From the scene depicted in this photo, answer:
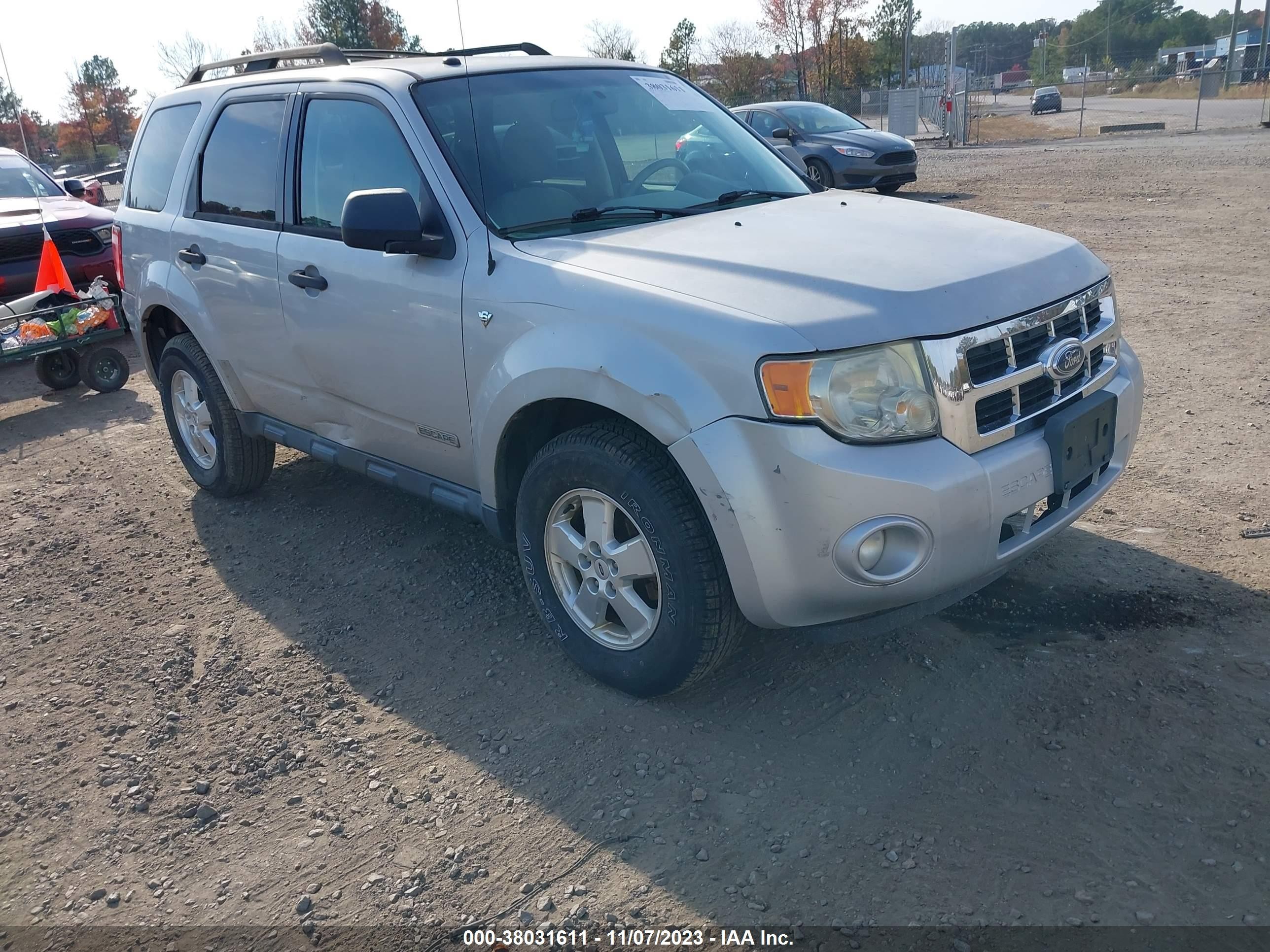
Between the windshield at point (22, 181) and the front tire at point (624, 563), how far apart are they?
9592 millimetres

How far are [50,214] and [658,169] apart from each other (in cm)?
802

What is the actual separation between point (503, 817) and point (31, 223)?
8729 mm

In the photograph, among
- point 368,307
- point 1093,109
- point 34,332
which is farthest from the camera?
point 1093,109

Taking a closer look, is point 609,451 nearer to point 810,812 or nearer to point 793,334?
point 793,334

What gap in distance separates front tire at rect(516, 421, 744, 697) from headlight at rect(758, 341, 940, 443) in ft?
1.57

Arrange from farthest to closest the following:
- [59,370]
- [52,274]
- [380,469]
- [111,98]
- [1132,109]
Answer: [111,98] < [1132,109] < [59,370] < [52,274] < [380,469]

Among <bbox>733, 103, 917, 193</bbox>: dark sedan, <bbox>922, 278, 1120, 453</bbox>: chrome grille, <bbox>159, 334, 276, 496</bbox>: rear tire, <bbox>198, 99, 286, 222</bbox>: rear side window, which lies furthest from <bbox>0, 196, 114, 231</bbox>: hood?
<bbox>733, 103, 917, 193</bbox>: dark sedan

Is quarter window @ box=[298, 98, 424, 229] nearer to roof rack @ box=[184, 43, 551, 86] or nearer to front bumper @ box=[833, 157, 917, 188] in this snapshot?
roof rack @ box=[184, 43, 551, 86]

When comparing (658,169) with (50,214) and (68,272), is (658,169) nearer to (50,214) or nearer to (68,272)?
(68,272)

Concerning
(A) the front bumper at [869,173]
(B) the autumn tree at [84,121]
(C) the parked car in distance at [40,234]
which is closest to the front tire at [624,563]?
(C) the parked car in distance at [40,234]

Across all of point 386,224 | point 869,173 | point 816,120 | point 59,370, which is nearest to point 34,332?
point 59,370

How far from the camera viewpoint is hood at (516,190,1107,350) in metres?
2.80

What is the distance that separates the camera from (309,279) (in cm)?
410

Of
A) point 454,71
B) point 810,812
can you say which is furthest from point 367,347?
point 810,812
